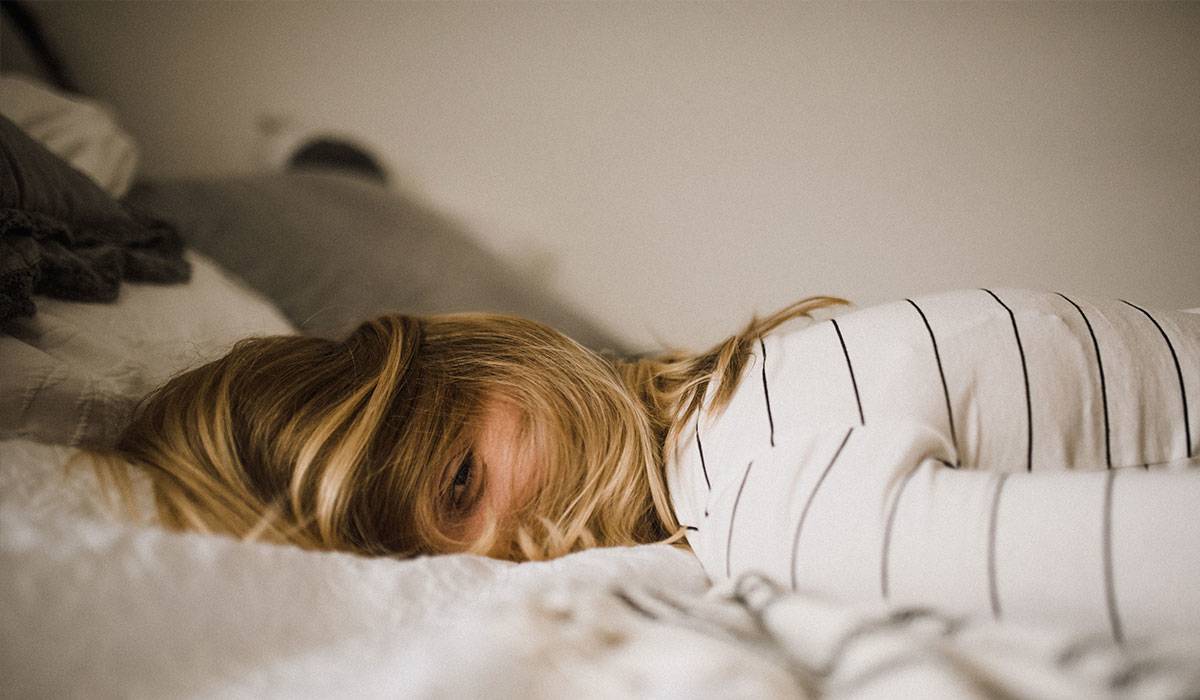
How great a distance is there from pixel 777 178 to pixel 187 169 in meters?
1.41

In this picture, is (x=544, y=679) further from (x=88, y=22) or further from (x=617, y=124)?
(x=88, y=22)

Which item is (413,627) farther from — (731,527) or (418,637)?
(731,527)

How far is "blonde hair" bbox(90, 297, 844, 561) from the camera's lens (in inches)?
18.2

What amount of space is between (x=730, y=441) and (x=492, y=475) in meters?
0.22

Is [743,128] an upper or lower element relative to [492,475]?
upper

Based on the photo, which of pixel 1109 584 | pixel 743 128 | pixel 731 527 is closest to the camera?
pixel 1109 584

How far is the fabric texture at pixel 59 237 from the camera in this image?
0.52 m

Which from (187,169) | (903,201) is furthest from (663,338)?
(187,169)

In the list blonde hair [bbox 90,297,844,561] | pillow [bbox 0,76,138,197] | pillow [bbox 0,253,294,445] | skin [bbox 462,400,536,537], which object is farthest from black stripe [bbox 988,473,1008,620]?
pillow [bbox 0,76,138,197]

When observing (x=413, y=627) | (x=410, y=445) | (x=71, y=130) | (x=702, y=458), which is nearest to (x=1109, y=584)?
(x=702, y=458)

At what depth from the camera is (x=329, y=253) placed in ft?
3.20

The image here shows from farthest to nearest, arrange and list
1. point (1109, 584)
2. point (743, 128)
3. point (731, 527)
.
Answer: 1. point (743, 128)
2. point (731, 527)
3. point (1109, 584)

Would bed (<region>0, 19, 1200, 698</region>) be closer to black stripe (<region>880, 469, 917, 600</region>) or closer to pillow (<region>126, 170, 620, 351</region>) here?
black stripe (<region>880, 469, 917, 600</region>)

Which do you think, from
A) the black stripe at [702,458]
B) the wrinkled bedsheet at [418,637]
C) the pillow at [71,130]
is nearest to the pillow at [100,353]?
the wrinkled bedsheet at [418,637]
